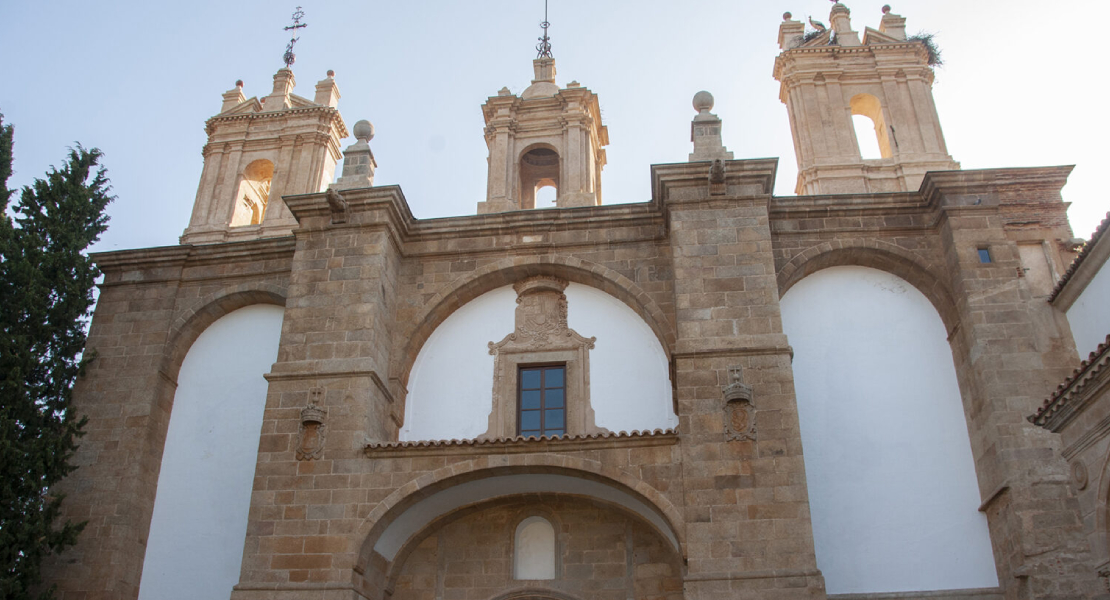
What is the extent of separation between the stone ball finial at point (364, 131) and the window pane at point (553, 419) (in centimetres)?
512

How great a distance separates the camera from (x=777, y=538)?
9828 millimetres

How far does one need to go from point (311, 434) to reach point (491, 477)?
7.41ft

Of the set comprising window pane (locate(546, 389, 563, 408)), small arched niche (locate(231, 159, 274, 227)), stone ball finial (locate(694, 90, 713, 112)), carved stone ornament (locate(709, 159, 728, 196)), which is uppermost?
small arched niche (locate(231, 159, 274, 227))

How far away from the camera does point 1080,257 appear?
10.9 metres

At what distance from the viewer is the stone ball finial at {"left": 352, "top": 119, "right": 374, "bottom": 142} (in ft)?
45.8

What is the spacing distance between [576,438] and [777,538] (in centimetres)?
255

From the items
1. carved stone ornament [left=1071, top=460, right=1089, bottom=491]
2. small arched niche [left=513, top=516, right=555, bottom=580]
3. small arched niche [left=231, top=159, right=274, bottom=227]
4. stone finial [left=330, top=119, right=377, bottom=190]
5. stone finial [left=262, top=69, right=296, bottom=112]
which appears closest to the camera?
carved stone ornament [left=1071, top=460, right=1089, bottom=491]

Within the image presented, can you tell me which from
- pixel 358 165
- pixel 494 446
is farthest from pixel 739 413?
pixel 358 165

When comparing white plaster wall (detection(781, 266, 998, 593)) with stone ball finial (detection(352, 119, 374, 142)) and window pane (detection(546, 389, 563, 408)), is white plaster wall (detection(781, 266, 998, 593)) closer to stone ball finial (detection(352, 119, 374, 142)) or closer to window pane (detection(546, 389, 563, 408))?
window pane (detection(546, 389, 563, 408))

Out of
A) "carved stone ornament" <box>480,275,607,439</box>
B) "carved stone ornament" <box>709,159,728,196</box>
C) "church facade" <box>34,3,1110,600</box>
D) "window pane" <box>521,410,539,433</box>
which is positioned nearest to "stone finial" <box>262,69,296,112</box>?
"church facade" <box>34,3,1110,600</box>

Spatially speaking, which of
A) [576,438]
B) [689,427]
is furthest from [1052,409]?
[576,438]

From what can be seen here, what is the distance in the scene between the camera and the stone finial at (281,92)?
59.3 ft

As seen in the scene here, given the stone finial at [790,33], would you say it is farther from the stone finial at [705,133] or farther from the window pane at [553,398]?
the window pane at [553,398]

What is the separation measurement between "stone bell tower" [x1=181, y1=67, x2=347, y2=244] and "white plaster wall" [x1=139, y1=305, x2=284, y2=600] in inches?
126
